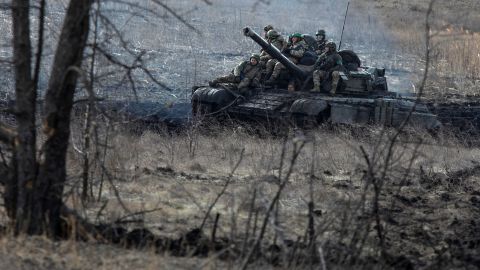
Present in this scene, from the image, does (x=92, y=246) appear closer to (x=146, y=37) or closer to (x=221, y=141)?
(x=221, y=141)

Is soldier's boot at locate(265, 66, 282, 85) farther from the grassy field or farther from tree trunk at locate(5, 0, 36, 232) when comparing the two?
tree trunk at locate(5, 0, 36, 232)

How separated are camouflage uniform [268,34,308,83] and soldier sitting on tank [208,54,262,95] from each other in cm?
37

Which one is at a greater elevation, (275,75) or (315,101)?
(275,75)

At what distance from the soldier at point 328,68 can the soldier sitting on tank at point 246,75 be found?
4.87 feet

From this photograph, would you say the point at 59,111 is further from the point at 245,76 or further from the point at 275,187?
the point at 245,76

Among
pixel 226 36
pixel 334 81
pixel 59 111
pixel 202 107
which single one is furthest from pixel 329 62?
pixel 226 36

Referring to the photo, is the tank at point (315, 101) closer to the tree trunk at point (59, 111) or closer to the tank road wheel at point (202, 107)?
the tank road wheel at point (202, 107)

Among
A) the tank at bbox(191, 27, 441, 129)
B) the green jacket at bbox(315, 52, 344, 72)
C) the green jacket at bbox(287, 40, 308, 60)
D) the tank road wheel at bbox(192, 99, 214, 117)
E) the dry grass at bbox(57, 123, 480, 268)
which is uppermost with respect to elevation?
the green jacket at bbox(287, 40, 308, 60)

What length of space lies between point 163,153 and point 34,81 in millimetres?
7859

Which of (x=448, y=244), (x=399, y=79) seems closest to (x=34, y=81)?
(x=448, y=244)

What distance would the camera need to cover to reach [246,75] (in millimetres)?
23328

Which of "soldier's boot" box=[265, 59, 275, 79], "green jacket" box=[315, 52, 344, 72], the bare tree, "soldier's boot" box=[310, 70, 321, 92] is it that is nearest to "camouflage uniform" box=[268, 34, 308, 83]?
"soldier's boot" box=[265, 59, 275, 79]

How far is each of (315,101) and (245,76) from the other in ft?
7.47

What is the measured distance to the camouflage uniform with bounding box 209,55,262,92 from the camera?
2322cm
